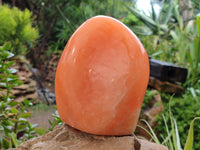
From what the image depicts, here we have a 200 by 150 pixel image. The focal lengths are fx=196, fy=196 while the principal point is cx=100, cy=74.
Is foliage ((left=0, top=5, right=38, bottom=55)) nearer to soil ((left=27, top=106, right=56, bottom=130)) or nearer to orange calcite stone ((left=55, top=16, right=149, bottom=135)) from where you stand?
soil ((left=27, top=106, right=56, bottom=130))

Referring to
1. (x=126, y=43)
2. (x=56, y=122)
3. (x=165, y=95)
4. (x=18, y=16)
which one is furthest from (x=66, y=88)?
(x=18, y=16)

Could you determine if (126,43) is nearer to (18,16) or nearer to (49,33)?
(18,16)

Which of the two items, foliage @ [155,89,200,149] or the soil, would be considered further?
the soil

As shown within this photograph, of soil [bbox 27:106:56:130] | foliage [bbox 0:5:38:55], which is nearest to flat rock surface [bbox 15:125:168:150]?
soil [bbox 27:106:56:130]

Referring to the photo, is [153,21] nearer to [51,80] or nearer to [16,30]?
[51,80]

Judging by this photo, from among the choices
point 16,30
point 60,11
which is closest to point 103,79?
point 16,30

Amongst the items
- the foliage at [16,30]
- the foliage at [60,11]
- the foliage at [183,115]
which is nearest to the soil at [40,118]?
the foliage at [16,30]
